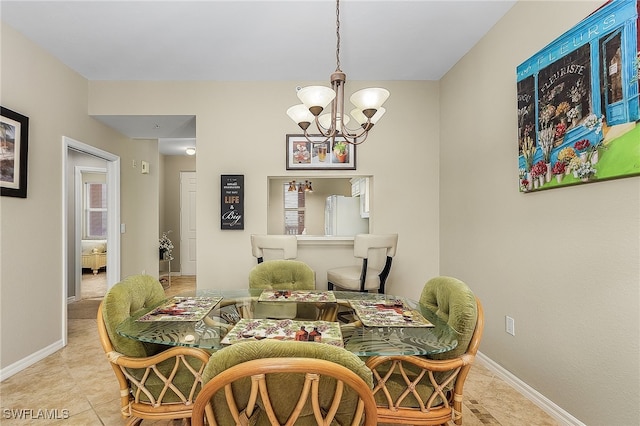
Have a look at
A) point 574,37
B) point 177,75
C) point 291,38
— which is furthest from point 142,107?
point 574,37

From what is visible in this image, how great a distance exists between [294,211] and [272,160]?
147 cm

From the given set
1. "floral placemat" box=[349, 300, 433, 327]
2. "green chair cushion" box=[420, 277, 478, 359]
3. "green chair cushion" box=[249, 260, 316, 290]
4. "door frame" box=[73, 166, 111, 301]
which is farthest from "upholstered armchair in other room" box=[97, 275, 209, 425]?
"door frame" box=[73, 166, 111, 301]

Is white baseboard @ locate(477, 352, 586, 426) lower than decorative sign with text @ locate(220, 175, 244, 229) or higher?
lower

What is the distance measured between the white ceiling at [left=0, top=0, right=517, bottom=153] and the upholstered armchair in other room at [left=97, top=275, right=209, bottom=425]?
6.76ft

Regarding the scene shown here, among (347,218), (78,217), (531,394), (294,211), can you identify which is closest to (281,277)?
(531,394)

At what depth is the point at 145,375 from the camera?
4.54 feet

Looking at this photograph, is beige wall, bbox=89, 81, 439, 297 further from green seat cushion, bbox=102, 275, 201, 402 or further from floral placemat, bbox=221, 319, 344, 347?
floral placemat, bbox=221, 319, 344, 347

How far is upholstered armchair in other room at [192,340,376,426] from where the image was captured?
818 mm

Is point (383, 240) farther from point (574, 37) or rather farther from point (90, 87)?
point (90, 87)

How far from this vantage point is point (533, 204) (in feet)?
7.09

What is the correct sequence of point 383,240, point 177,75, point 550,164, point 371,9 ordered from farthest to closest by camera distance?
point 177,75 → point 383,240 → point 371,9 → point 550,164

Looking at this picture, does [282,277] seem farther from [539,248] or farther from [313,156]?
[539,248]

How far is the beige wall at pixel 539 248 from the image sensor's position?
1587 mm

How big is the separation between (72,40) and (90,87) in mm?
895
